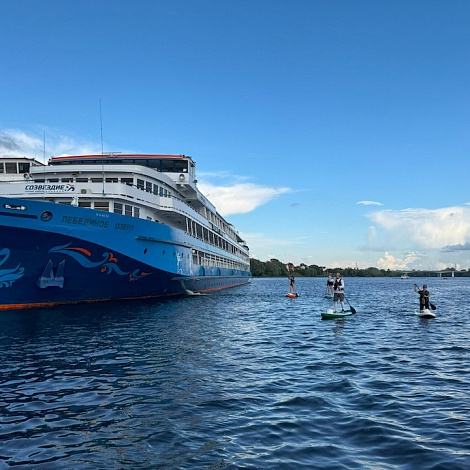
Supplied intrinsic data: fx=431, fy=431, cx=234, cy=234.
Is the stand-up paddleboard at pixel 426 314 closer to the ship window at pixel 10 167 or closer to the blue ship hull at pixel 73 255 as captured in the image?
the blue ship hull at pixel 73 255

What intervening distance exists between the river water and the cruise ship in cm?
624

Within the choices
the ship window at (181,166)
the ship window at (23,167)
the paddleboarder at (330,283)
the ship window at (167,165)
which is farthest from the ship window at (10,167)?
the paddleboarder at (330,283)

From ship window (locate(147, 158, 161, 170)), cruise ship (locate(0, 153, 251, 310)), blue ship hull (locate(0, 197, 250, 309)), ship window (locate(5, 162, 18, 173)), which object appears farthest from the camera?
ship window (locate(147, 158, 161, 170))

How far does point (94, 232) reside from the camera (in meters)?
23.8

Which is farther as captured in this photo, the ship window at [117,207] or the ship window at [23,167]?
the ship window at [23,167]

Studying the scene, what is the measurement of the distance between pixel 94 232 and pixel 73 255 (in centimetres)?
170

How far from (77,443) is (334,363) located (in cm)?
752

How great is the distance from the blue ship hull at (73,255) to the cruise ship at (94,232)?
5 centimetres

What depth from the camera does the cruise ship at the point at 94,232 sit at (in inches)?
857

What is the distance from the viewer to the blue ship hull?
21.4 m

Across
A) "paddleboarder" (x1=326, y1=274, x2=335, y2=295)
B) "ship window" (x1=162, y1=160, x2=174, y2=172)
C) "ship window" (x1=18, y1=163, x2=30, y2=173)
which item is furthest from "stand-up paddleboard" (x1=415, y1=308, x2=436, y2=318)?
"ship window" (x1=18, y1=163, x2=30, y2=173)

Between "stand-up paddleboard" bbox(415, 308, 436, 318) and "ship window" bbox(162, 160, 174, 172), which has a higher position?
"ship window" bbox(162, 160, 174, 172)

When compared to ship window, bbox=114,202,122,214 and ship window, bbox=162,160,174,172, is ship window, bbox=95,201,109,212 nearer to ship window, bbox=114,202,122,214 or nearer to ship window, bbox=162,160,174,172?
ship window, bbox=114,202,122,214

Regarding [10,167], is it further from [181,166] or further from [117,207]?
[181,166]
